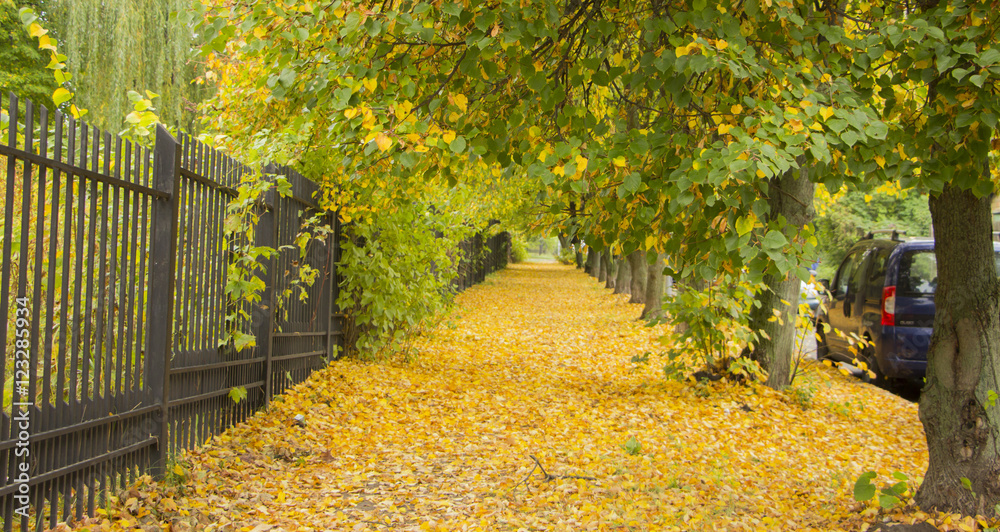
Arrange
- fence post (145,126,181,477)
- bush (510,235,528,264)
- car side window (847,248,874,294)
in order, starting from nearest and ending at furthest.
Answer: fence post (145,126,181,477) → car side window (847,248,874,294) → bush (510,235,528,264)

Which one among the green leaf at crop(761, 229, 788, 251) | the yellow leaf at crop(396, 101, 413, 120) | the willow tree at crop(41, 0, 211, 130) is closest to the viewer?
the green leaf at crop(761, 229, 788, 251)

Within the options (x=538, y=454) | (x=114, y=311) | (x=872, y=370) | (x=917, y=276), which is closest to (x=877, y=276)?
(x=917, y=276)

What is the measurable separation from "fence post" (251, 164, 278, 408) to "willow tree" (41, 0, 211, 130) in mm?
10400

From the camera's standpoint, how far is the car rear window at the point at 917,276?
7.10 m

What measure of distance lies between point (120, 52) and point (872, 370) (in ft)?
49.4

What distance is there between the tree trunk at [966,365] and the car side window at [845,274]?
5308 millimetres

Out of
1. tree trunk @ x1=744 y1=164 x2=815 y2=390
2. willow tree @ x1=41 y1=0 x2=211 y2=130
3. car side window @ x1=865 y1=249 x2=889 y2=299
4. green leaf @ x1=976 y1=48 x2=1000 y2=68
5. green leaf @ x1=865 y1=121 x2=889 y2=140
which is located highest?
willow tree @ x1=41 y1=0 x2=211 y2=130

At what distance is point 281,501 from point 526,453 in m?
1.87

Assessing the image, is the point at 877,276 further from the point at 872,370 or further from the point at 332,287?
the point at 332,287

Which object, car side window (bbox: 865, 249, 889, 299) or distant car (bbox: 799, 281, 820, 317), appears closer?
distant car (bbox: 799, 281, 820, 317)

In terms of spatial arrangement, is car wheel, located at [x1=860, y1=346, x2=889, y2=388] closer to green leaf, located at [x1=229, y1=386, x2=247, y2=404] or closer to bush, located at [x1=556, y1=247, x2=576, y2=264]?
green leaf, located at [x1=229, y1=386, x2=247, y2=404]

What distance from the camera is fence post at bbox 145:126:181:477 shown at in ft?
12.6

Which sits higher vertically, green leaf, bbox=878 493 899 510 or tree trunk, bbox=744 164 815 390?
tree trunk, bbox=744 164 815 390

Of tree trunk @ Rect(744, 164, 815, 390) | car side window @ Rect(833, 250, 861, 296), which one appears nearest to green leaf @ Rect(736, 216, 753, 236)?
tree trunk @ Rect(744, 164, 815, 390)
